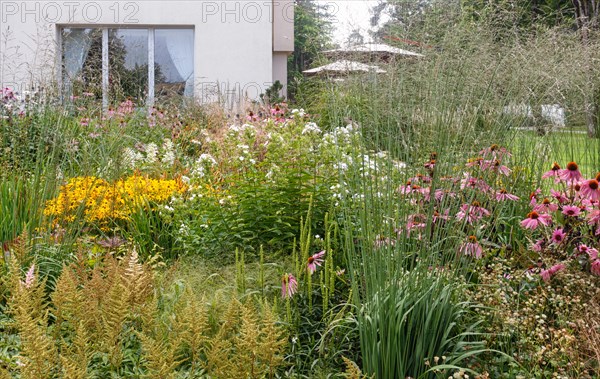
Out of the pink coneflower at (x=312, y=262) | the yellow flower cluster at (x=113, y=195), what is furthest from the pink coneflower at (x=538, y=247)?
the yellow flower cluster at (x=113, y=195)

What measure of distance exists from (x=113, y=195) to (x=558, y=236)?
271 cm

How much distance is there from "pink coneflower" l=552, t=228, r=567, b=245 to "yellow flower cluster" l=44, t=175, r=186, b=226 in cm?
255

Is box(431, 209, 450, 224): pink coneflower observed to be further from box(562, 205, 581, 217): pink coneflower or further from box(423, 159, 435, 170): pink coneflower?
box(562, 205, 581, 217): pink coneflower

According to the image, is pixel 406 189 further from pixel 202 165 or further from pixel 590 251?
pixel 202 165

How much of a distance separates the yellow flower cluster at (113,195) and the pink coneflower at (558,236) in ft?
8.36

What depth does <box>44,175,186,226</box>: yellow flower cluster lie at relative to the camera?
4.65 m

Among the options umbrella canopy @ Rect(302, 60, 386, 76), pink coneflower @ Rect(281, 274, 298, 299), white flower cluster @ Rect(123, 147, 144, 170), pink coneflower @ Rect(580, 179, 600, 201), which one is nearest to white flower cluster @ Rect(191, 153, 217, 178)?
white flower cluster @ Rect(123, 147, 144, 170)

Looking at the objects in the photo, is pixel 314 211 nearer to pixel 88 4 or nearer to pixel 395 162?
pixel 395 162

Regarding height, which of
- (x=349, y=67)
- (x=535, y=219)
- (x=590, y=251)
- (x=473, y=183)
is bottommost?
(x=590, y=251)

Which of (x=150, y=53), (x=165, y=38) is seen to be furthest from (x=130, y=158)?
(x=165, y=38)

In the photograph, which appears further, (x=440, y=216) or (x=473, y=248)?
(x=473, y=248)

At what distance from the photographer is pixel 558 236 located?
3.45 meters

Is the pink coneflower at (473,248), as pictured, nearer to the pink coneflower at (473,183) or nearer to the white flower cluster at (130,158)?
the pink coneflower at (473,183)

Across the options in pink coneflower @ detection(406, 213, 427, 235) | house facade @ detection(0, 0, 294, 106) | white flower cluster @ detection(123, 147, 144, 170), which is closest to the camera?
pink coneflower @ detection(406, 213, 427, 235)
